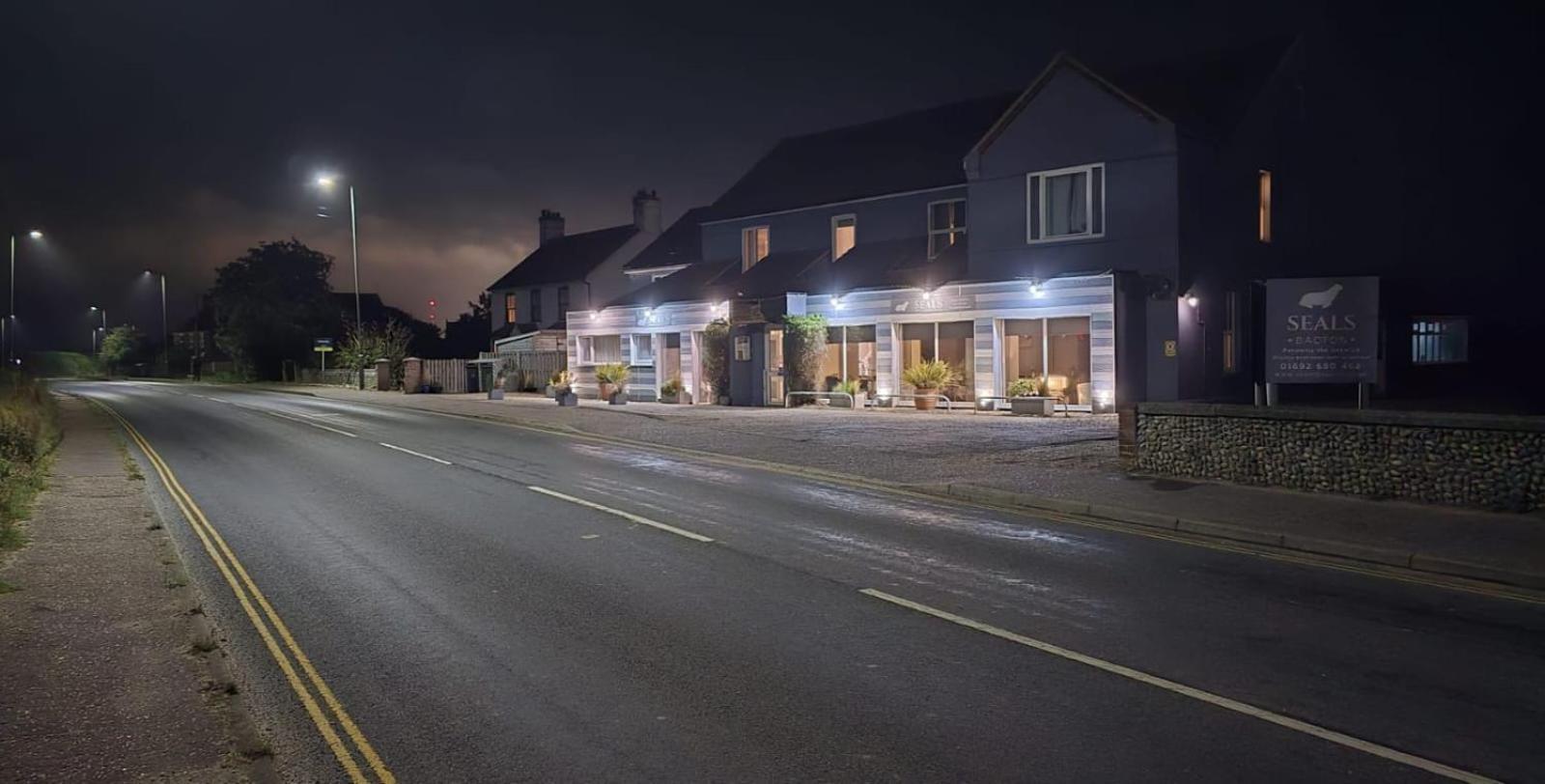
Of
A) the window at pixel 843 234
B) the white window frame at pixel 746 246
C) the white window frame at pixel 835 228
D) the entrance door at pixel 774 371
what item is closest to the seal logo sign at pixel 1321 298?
the entrance door at pixel 774 371

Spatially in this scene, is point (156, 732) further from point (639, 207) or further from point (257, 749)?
point (639, 207)

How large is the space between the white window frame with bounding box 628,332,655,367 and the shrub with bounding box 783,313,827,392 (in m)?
7.59

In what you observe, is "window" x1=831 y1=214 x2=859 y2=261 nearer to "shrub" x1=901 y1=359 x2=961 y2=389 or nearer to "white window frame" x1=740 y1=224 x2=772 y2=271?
"white window frame" x1=740 y1=224 x2=772 y2=271

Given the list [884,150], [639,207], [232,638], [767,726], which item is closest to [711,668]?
[767,726]

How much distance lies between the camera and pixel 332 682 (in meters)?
5.96

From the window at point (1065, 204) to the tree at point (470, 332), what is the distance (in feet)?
147

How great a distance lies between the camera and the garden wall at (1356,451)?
1065 centimetres

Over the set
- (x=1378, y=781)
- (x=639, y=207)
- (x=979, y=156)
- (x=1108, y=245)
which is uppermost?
(x=639, y=207)

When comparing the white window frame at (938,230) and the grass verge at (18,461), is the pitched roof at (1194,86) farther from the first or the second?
the grass verge at (18,461)

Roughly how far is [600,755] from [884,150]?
1255 inches

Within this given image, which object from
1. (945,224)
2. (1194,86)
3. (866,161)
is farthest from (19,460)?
(1194,86)

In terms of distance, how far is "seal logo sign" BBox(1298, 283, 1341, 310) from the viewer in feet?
48.3

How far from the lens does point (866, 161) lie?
113 feet

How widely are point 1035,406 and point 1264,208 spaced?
9.55 metres
